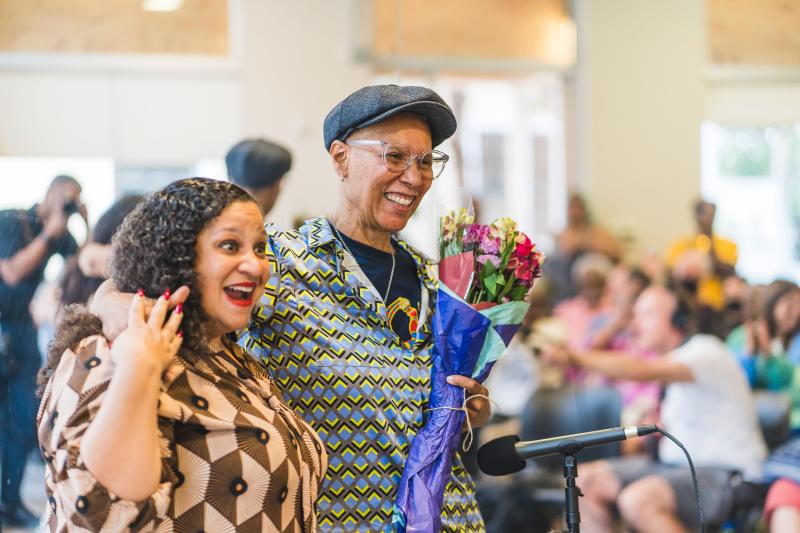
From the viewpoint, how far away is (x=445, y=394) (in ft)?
6.75

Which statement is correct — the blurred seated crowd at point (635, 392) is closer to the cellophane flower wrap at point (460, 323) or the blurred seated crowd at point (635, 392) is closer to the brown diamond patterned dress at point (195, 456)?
the cellophane flower wrap at point (460, 323)

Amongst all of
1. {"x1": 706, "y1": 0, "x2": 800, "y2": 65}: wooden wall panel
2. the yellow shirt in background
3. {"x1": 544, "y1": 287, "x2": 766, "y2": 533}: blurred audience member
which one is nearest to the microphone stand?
{"x1": 544, "y1": 287, "x2": 766, "y2": 533}: blurred audience member

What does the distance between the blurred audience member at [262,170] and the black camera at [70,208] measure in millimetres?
848

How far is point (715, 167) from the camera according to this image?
30.1 ft

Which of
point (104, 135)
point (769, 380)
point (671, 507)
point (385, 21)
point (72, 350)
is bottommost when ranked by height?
point (671, 507)

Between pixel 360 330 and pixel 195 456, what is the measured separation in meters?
0.57

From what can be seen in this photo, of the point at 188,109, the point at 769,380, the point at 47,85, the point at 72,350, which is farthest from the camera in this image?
the point at 188,109

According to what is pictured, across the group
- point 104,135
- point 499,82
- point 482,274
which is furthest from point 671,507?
point 499,82

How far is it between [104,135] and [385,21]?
2403 mm

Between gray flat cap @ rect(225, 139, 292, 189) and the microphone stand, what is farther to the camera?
gray flat cap @ rect(225, 139, 292, 189)

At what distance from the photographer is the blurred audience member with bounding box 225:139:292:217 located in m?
3.32

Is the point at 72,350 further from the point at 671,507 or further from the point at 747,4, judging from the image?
the point at 747,4

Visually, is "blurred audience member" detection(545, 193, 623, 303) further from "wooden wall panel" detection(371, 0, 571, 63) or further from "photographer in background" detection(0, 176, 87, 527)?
"photographer in background" detection(0, 176, 87, 527)

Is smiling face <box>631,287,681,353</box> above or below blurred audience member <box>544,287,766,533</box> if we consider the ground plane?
above
